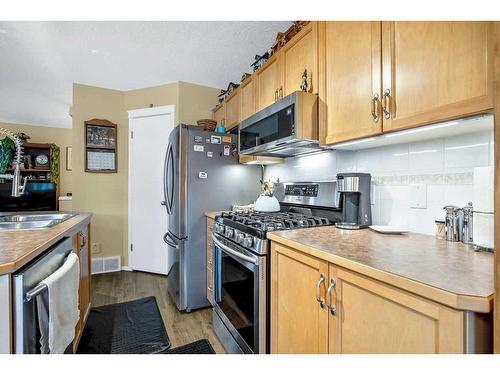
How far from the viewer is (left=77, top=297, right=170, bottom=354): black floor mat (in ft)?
5.50

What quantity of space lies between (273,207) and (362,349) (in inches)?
51.9

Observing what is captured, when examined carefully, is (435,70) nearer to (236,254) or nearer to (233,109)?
(236,254)

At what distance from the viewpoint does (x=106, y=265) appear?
321cm

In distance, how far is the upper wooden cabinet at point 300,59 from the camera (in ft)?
4.81

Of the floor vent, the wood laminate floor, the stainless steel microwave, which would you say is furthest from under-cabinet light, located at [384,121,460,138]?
the floor vent

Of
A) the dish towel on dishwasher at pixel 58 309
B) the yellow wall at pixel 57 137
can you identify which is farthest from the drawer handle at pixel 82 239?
the yellow wall at pixel 57 137

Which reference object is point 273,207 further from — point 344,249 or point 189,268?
point 344,249

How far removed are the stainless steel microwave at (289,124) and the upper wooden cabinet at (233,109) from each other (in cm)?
62

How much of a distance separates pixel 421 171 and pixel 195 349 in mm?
1775

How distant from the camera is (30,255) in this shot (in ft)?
3.06

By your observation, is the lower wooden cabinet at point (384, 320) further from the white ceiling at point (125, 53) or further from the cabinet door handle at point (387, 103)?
the white ceiling at point (125, 53)

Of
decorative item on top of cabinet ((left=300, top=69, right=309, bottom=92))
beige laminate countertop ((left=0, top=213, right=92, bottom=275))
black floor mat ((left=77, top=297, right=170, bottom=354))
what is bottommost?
black floor mat ((left=77, top=297, right=170, bottom=354))

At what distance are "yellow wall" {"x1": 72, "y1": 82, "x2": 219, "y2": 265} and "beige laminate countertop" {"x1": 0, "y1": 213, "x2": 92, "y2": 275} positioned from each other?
1.88m

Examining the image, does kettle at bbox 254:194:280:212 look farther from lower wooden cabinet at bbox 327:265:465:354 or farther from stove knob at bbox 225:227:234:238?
lower wooden cabinet at bbox 327:265:465:354
